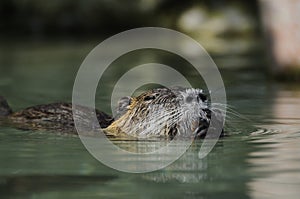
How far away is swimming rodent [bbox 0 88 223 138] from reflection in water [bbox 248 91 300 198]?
0.46m

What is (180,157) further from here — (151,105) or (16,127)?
(16,127)

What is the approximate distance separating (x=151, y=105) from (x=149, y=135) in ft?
0.71

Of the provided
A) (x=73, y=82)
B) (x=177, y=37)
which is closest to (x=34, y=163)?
(x=73, y=82)

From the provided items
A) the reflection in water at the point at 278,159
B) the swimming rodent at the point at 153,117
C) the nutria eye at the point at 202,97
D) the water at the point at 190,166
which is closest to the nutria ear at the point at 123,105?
the swimming rodent at the point at 153,117

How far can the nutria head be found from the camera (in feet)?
21.6

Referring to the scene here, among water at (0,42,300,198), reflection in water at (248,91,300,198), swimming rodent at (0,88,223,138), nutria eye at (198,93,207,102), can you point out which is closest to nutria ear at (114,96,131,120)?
swimming rodent at (0,88,223,138)

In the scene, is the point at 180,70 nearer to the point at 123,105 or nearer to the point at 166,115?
the point at 123,105

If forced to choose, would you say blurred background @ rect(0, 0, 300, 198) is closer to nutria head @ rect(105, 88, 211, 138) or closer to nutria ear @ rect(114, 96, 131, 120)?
nutria head @ rect(105, 88, 211, 138)

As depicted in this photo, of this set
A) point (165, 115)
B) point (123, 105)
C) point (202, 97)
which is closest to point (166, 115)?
point (165, 115)

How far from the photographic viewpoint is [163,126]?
677 centimetres

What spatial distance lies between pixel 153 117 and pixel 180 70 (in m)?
6.14

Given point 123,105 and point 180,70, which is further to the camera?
point 180,70

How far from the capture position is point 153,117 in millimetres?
6797

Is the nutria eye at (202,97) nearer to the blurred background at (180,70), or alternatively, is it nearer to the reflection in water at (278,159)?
the blurred background at (180,70)
